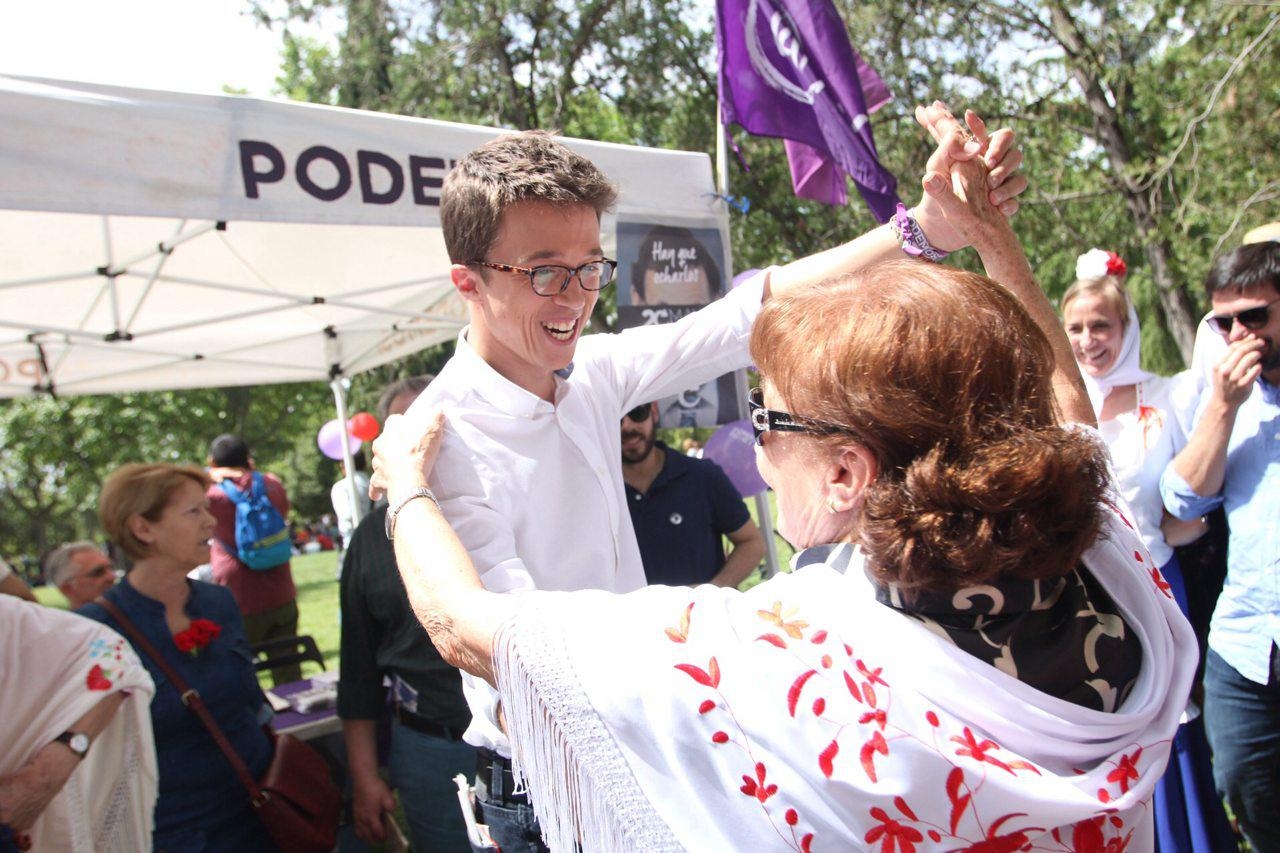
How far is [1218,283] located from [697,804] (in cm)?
273

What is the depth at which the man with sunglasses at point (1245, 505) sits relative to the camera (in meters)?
2.83

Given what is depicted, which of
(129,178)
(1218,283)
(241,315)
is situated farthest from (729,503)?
(241,315)

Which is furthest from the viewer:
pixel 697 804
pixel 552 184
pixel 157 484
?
pixel 157 484

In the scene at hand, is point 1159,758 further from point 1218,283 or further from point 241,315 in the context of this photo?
point 241,315

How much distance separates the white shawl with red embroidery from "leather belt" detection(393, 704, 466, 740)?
1.98 m

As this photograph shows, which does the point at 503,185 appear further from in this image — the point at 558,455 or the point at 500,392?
the point at 558,455

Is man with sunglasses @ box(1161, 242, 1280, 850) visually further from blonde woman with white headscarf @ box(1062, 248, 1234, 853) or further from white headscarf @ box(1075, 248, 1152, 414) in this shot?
white headscarf @ box(1075, 248, 1152, 414)

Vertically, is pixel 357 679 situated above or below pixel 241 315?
below

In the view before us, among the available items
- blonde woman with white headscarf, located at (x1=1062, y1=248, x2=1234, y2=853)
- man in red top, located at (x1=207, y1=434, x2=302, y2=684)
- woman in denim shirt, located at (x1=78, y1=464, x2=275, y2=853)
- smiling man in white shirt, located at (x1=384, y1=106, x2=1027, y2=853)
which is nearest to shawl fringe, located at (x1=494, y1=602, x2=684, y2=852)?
smiling man in white shirt, located at (x1=384, y1=106, x2=1027, y2=853)

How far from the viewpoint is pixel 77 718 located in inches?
103

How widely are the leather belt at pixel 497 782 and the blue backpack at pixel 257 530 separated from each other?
4.93m

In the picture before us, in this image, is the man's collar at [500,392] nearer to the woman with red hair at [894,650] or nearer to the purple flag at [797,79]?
the woman with red hair at [894,650]

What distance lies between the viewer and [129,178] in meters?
2.82

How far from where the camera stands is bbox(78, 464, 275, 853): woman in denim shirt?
9.97 ft
